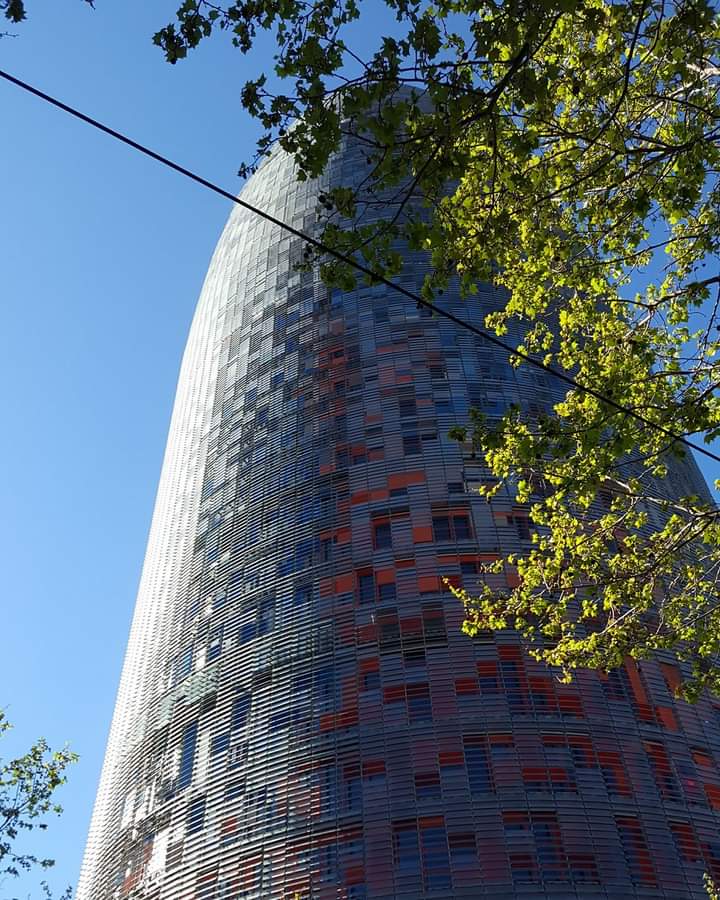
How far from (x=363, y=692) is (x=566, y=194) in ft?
60.3

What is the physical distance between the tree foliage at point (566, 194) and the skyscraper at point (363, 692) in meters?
10.5

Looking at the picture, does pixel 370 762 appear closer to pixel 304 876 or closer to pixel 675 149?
pixel 304 876

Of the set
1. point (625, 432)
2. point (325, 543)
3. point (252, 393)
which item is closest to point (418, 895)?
point (325, 543)

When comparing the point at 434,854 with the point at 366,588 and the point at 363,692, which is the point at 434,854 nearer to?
the point at 363,692

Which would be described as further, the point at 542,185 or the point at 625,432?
the point at 542,185

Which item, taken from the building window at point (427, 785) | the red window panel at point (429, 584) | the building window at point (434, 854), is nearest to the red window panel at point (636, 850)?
the building window at point (434, 854)

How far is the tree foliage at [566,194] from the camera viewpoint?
8.45 metres

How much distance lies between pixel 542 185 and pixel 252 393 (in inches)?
1167

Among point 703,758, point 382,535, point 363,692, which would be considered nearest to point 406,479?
point 382,535

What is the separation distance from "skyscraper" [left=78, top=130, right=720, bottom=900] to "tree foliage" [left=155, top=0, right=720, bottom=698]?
1050cm

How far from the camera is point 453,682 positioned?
24.8 metres

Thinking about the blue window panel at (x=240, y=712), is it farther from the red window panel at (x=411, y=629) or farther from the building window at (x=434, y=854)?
the building window at (x=434, y=854)

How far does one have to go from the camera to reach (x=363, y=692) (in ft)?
83.1

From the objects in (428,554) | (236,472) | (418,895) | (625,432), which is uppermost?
(236,472)
